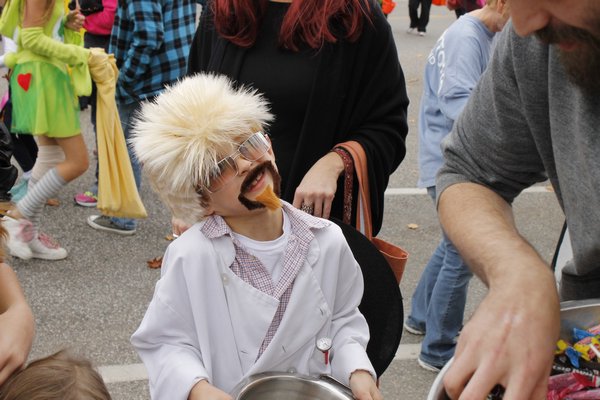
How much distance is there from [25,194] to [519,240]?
14.1 ft

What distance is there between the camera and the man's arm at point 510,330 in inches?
39.2

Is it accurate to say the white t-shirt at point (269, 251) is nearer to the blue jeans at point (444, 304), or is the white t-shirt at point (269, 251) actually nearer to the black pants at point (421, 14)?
the blue jeans at point (444, 304)

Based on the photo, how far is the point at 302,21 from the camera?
2.39 m

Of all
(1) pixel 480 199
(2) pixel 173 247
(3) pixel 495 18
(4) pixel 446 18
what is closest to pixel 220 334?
Result: (2) pixel 173 247

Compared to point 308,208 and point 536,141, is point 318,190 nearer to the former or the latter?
point 308,208

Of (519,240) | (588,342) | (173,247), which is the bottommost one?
(173,247)

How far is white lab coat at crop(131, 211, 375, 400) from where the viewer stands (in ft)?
6.15

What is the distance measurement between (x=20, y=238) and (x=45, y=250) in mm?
345

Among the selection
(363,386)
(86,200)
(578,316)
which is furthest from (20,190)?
(578,316)

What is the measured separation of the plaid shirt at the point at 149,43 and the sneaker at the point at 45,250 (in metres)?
0.97

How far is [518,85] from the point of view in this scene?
1.53 m

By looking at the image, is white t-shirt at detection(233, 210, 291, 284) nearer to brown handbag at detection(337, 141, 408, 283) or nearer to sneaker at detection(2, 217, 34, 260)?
brown handbag at detection(337, 141, 408, 283)

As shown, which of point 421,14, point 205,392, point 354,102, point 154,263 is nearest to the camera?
point 205,392

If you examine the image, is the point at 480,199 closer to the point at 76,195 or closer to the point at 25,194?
the point at 25,194
